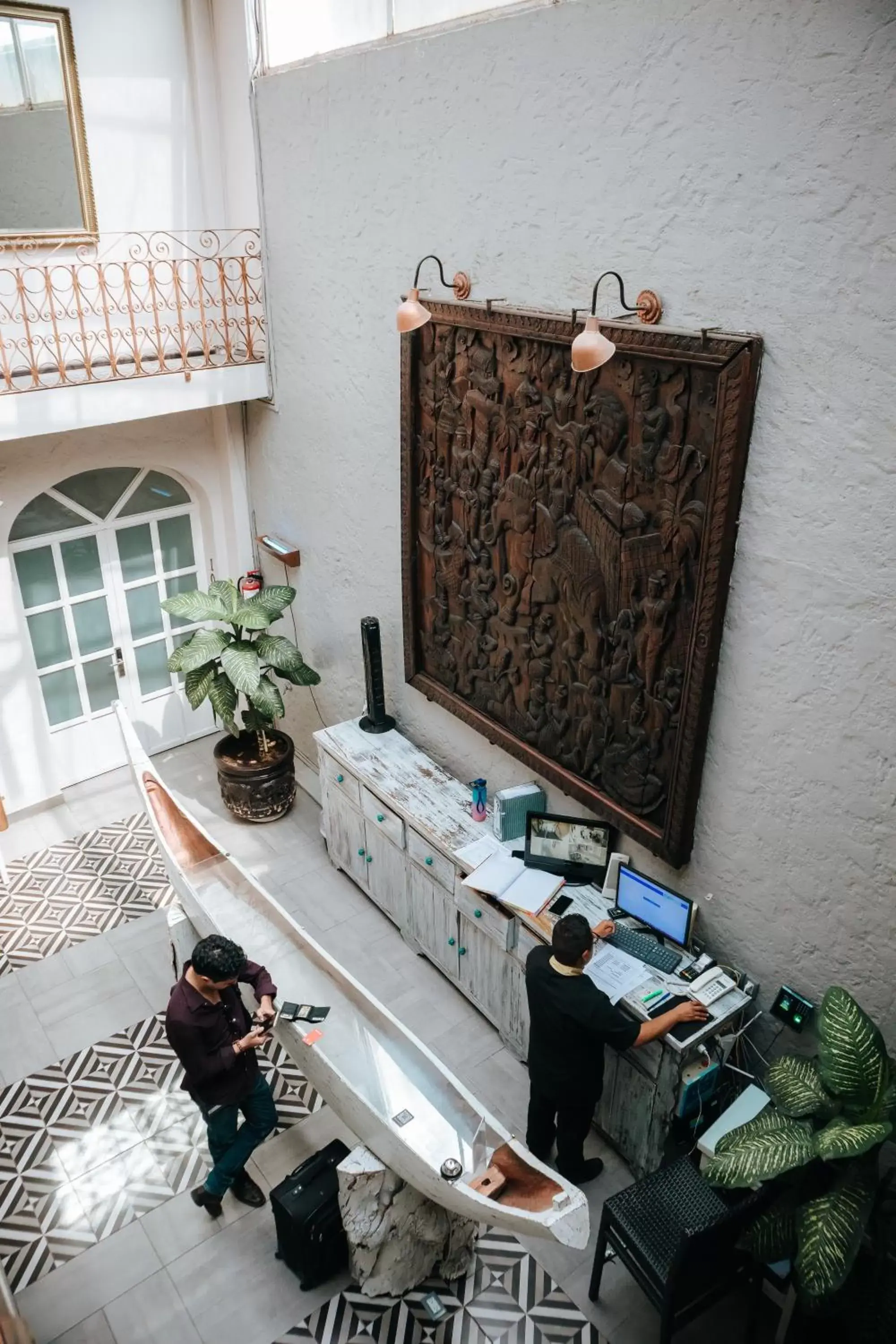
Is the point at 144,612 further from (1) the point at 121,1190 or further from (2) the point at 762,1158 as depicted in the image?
(2) the point at 762,1158

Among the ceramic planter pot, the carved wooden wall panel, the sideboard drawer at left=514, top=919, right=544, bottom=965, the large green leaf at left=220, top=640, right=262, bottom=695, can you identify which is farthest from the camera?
the ceramic planter pot

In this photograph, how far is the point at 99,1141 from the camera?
4.39 m

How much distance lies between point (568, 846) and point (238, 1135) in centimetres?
188

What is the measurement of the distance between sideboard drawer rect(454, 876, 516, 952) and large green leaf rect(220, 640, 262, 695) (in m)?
1.92

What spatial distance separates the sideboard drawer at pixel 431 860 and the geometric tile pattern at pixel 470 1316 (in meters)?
1.68

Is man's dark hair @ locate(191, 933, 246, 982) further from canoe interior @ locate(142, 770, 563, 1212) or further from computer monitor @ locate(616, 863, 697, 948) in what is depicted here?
computer monitor @ locate(616, 863, 697, 948)

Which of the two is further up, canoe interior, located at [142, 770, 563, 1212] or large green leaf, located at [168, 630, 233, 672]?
large green leaf, located at [168, 630, 233, 672]

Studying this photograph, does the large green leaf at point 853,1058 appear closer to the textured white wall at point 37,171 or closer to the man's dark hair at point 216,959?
the man's dark hair at point 216,959

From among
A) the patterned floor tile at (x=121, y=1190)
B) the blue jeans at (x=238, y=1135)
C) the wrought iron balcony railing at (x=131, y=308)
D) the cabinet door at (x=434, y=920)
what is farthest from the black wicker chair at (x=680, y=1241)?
the wrought iron balcony railing at (x=131, y=308)

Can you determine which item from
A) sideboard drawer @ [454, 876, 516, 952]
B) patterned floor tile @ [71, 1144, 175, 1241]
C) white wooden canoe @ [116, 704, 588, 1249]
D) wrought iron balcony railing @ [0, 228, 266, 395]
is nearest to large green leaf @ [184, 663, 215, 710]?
white wooden canoe @ [116, 704, 588, 1249]

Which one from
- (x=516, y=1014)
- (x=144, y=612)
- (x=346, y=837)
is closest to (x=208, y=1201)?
(x=516, y=1014)

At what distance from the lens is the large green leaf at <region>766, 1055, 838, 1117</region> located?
3.04 m

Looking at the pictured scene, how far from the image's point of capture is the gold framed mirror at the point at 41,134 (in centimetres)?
544

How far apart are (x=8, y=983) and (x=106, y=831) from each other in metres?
1.43
